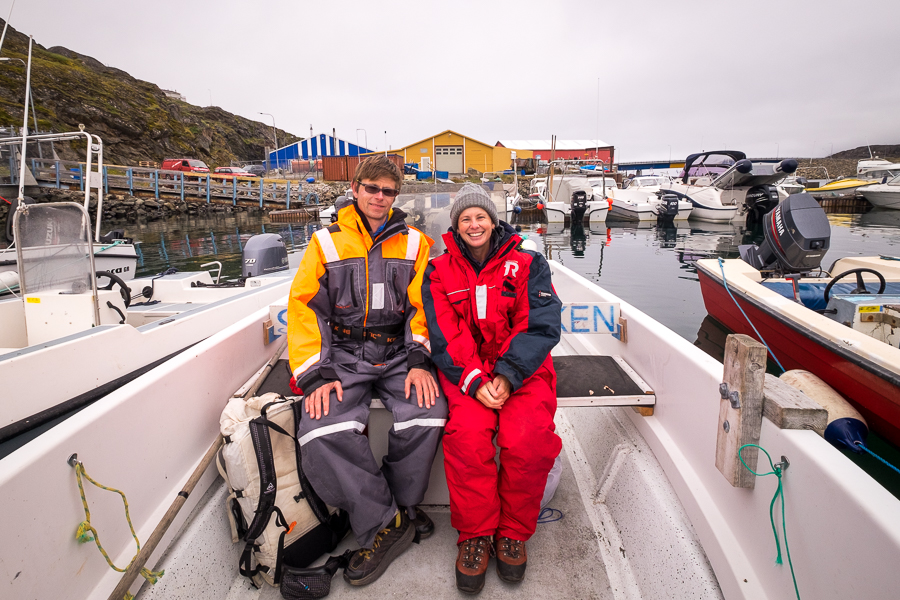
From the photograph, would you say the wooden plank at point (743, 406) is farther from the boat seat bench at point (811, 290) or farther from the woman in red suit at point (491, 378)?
the boat seat bench at point (811, 290)

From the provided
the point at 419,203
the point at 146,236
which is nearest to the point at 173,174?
the point at 146,236

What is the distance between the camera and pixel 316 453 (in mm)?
1722

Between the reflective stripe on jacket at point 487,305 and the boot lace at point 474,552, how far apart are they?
2.14 feet

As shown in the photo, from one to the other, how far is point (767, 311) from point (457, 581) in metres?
3.84

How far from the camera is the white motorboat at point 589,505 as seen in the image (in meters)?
1.13

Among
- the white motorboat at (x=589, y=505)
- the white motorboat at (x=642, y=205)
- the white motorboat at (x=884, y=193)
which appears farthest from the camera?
the white motorboat at (x=884, y=193)

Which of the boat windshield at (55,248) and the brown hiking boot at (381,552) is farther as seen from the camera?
the boat windshield at (55,248)

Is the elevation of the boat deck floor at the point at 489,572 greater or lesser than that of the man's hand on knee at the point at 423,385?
lesser

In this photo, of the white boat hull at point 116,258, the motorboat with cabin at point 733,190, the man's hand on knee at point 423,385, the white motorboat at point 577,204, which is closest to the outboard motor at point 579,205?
the white motorboat at point 577,204

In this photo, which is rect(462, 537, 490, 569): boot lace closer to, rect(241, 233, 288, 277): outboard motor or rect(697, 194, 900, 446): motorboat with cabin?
rect(697, 194, 900, 446): motorboat with cabin

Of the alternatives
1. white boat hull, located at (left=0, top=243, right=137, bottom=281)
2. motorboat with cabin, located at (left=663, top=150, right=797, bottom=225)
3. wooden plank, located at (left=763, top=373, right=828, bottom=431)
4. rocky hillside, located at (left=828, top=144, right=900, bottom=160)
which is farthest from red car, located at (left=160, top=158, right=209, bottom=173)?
rocky hillside, located at (left=828, top=144, right=900, bottom=160)

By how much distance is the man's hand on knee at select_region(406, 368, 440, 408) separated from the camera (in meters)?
1.90

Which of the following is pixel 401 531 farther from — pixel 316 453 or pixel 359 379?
pixel 359 379

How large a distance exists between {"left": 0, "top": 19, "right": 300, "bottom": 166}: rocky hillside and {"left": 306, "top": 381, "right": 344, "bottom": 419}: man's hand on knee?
32.4 meters
